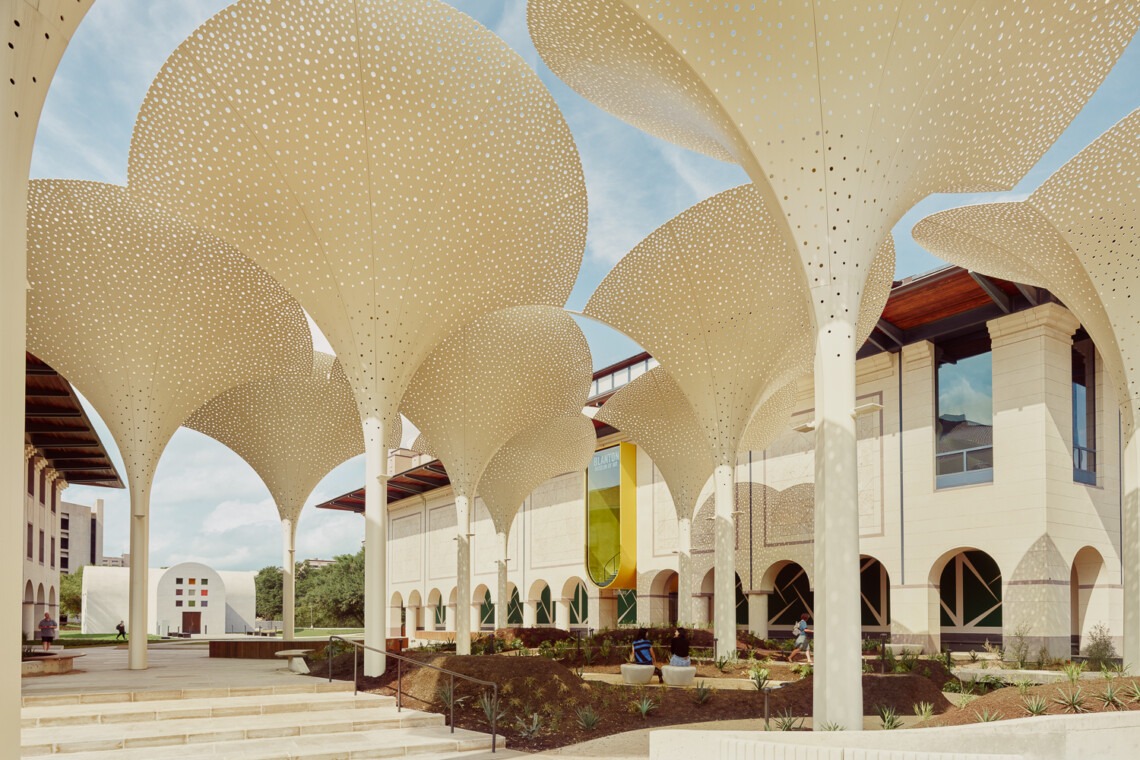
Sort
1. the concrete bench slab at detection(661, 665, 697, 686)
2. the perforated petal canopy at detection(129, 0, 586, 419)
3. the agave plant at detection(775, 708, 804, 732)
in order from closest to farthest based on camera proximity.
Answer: the agave plant at detection(775, 708, 804, 732) → the perforated petal canopy at detection(129, 0, 586, 419) → the concrete bench slab at detection(661, 665, 697, 686)

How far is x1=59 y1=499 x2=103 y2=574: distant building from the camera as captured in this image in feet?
302

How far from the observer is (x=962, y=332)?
26516mm

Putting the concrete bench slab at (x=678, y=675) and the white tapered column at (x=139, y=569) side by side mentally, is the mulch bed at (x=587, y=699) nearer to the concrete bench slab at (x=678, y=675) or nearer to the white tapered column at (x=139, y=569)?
the concrete bench slab at (x=678, y=675)

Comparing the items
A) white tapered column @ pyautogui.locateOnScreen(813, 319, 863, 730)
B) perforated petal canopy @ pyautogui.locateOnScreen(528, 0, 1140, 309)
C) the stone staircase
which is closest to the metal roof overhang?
the stone staircase

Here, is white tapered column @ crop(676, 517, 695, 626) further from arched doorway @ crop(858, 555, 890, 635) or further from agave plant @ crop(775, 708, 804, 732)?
agave plant @ crop(775, 708, 804, 732)

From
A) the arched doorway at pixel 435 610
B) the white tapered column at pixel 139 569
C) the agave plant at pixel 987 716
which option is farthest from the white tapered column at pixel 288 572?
the arched doorway at pixel 435 610

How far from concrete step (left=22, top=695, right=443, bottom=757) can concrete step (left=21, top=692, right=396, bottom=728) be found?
7 cm

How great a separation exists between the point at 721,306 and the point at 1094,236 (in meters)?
6.95

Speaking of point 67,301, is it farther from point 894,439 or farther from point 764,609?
point 764,609

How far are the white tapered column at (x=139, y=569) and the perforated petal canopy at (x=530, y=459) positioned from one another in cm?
1470

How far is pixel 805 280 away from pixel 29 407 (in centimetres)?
2883

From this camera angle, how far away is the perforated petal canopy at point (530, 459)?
33688 millimetres

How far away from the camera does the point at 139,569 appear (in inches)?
777

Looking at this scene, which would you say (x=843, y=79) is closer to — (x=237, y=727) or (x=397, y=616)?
(x=237, y=727)
